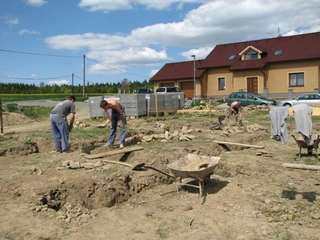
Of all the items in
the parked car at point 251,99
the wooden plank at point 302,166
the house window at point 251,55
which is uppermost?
the house window at point 251,55

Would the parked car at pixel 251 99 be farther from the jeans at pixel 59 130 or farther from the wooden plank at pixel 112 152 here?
the jeans at pixel 59 130

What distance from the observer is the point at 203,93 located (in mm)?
37281

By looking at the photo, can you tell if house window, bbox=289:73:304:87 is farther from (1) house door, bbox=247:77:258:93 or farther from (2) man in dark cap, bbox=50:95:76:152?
(2) man in dark cap, bbox=50:95:76:152

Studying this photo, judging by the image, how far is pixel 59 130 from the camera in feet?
31.2

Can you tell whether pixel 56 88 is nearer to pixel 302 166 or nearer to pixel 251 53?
pixel 251 53

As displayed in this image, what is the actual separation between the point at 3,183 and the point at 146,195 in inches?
105

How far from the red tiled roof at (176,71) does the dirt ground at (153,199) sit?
28.9 m

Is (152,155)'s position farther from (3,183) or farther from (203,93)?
(203,93)

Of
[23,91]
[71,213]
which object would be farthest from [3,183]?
[23,91]

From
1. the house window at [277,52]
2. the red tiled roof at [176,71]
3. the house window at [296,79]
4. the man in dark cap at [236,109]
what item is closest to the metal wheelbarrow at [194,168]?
the man in dark cap at [236,109]

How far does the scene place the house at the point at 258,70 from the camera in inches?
1236

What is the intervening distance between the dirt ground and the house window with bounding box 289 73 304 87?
23.6m

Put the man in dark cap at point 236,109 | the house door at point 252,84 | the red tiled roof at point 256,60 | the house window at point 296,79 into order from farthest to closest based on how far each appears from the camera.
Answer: the house door at point 252,84
the red tiled roof at point 256,60
the house window at point 296,79
the man in dark cap at point 236,109

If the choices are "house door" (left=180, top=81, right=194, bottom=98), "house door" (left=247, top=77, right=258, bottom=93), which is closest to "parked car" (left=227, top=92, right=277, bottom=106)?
"house door" (left=247, top=77, right=258, bottom=93)
